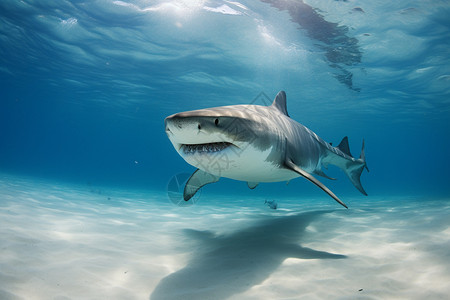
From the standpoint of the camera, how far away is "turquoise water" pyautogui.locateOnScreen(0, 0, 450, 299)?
7.73 ft

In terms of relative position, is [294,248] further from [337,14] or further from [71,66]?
[71,66]

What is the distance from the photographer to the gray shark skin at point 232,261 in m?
2.17

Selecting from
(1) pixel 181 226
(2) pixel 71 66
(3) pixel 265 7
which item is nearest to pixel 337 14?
(3) pixel 265 7

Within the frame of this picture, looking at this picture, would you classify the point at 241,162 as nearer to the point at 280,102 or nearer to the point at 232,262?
the point at 232,262

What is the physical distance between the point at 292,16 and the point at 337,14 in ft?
6.65

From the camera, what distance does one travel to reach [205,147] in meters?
2.63

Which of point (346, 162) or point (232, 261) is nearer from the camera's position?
point (232, 261)

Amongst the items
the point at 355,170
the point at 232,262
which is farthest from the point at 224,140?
the point at 355,170

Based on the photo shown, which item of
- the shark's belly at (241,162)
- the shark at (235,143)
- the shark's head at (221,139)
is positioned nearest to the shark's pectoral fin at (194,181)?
the shark at (235,143)

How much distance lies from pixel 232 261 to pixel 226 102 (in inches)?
1058

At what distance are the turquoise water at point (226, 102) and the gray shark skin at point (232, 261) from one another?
0.08 ft

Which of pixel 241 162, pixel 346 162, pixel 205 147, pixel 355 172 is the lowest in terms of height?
pixel 241 162

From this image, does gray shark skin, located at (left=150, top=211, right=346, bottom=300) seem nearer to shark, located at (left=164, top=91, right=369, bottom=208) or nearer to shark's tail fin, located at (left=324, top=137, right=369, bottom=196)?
shark, located at (left=164, top=91, right=369, bottom=208)

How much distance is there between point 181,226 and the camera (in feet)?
17.5
